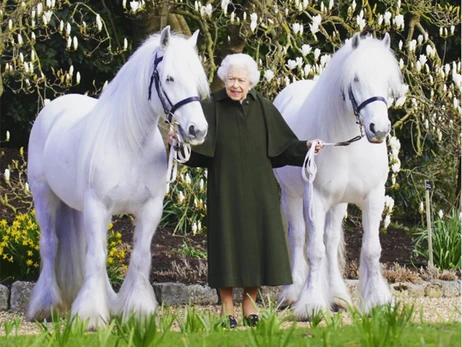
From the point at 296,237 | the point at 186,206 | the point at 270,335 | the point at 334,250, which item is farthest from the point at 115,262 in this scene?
the point at 270,335

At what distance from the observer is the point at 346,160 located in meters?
6.39

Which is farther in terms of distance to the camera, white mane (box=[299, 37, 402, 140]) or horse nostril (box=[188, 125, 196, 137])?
white mane (box=[299, 37, 402, 140])

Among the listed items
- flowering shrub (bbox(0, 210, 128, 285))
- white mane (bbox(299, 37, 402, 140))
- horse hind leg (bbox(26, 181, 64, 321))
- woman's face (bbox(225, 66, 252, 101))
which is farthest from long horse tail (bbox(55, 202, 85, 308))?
white mane (bbox(299, 37, 402, 140))

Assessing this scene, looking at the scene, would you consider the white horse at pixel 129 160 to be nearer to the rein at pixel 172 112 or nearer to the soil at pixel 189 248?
the rein at pixel 172 112

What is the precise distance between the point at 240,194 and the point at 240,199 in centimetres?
3

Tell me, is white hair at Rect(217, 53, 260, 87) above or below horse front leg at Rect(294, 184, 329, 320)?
above

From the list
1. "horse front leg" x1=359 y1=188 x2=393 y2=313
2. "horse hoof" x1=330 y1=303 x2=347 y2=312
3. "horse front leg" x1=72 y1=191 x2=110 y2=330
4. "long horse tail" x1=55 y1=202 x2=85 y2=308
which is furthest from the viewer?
"long horse tail" x1=55 y1=202 x2=85 y2=308

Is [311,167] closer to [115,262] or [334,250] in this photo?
[334,250]

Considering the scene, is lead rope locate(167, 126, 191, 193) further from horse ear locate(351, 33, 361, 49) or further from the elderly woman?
horse ear locate(351, 33, 361, 49)

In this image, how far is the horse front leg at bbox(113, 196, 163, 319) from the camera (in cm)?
621

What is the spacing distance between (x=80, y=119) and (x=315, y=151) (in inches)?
68.3

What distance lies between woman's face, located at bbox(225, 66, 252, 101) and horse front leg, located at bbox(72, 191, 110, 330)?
1065mm

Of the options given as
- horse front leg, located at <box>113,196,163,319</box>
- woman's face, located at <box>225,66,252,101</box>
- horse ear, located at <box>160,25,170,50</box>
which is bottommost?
horse front leg, located at <box>113,196,163,319</box>

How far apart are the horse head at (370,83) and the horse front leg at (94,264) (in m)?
1.69
